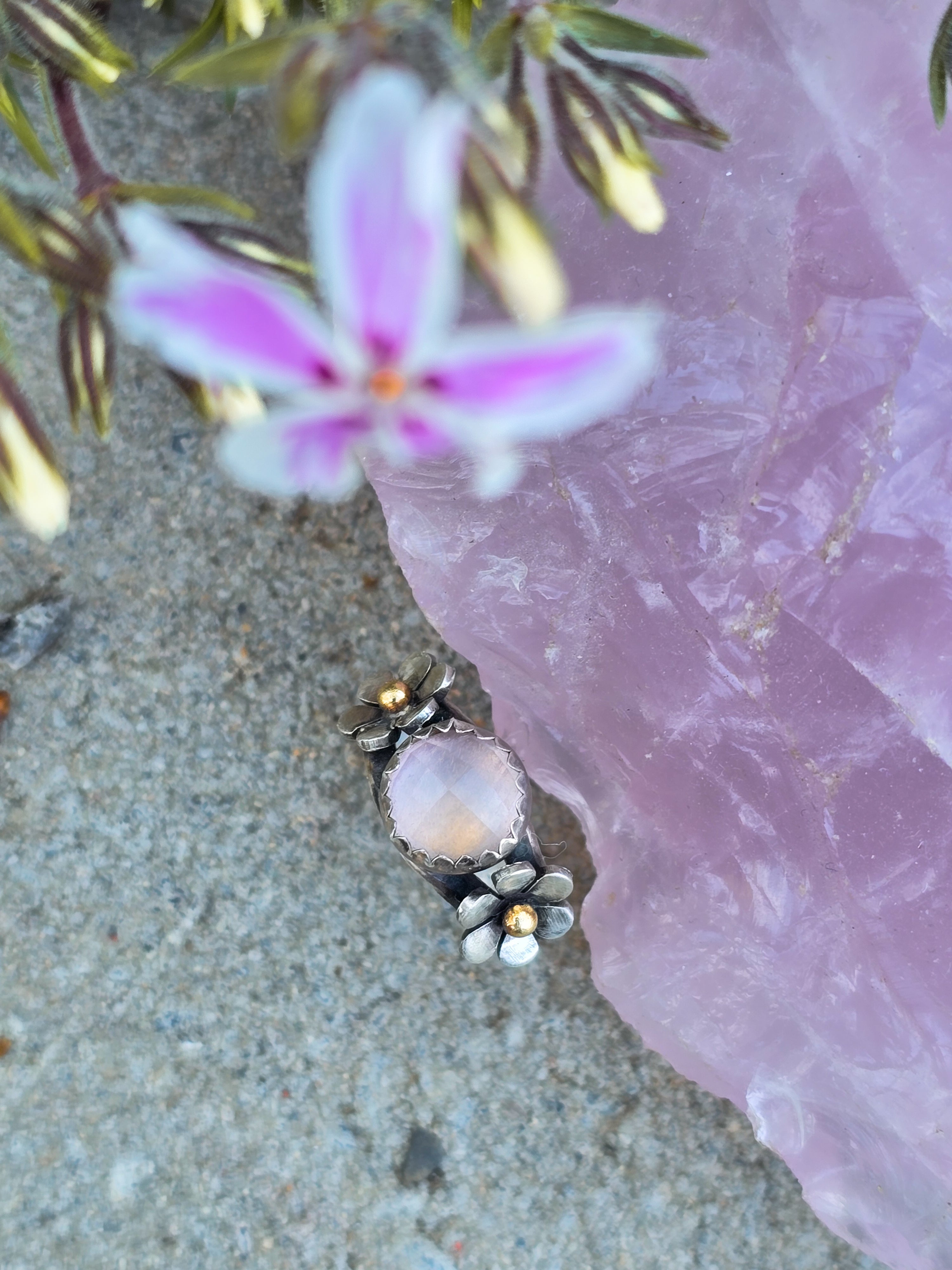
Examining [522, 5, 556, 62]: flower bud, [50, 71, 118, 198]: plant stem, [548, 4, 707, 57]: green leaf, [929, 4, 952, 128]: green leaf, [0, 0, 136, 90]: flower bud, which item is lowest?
[929, 4, 952, 128]: green leaf

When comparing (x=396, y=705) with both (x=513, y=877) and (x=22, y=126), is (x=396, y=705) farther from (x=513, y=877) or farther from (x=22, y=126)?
(x=22, y=126)

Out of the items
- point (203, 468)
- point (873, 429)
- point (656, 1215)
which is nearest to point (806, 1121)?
point (656, 1215)

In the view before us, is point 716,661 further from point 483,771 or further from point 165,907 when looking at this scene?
point 165,907

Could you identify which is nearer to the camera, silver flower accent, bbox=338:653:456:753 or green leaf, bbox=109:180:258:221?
green leaf, bbox=109:180:258:221

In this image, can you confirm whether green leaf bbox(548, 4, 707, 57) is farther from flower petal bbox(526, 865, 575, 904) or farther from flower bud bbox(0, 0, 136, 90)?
flower petal bbox(526, 865, 575, 904)

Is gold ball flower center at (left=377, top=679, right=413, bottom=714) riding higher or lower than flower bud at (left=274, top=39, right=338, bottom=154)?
lower

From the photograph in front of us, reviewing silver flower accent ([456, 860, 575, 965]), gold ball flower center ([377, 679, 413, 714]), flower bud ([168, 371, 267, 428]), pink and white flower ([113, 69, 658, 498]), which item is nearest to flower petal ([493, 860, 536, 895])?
silver flower accent ([456, 860, 575, 965])

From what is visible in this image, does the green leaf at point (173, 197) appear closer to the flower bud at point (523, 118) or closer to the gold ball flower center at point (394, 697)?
the flower bud at point (523, 118)
